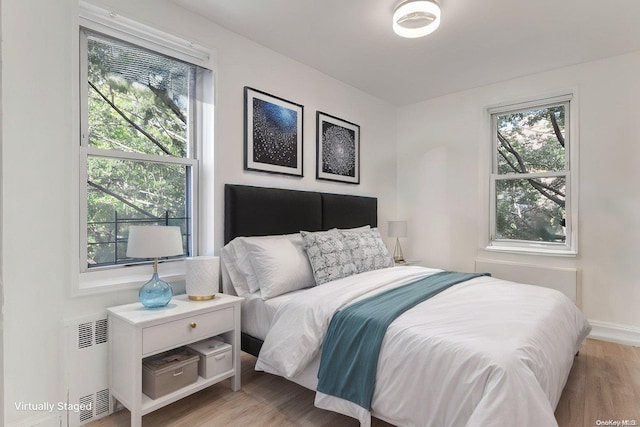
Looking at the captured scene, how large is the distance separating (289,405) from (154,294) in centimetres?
105

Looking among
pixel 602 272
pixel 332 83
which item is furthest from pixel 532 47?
pixel 602 272

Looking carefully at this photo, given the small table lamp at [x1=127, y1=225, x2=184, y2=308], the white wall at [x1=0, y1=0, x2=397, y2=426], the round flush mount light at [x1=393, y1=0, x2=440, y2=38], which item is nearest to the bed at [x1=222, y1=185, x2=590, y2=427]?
the small table lamp at [x1=127, y1=225, x2=184, y2=308]

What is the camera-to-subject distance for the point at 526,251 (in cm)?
374

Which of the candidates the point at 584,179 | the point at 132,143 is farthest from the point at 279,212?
the point at 584,179

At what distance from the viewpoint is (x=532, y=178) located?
3832mm

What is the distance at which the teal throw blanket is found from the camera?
176cm

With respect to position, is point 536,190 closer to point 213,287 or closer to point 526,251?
point 526,251

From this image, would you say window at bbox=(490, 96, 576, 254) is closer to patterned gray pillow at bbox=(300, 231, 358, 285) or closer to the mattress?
patterned gray pillow at bbox=(300, 231, 358, 285)

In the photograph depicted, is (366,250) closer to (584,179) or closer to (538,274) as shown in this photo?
(538,274)

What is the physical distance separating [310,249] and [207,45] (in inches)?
67.0

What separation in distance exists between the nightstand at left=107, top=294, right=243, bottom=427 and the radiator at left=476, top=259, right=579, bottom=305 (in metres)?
2.89

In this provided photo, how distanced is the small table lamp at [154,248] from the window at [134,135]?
354 mm

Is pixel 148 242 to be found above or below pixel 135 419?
above
